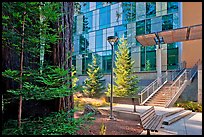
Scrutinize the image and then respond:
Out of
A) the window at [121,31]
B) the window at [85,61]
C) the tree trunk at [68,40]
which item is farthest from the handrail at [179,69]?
the tree trunk at [68,40]

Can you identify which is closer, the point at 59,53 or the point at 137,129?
the point at 59,53

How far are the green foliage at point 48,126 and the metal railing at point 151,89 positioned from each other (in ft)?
36.3

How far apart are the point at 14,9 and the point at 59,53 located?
143 centimetres

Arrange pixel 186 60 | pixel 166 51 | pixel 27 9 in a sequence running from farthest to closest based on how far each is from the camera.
Result: 1. pixel 166 51
2. pixel 186 60
3. pixel 27 9

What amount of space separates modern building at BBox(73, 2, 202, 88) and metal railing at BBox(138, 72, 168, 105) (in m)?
2.65

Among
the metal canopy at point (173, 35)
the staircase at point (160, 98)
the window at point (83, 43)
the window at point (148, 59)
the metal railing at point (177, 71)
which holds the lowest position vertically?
the staircase at point (160, 98)

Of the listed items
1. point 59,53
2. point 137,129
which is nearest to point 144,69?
point 137,129

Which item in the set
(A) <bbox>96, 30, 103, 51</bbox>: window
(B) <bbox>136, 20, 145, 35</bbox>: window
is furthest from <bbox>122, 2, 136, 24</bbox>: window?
(A) <bbox>96, 30, 103, 51</bbox>: window

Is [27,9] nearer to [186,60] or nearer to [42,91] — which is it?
[42,91]

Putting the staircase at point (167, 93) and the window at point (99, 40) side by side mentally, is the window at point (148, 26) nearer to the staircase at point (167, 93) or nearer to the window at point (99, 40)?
the window at point (99, 40)

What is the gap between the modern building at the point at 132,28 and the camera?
22328mm

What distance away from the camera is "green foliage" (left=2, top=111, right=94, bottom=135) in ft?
13.0

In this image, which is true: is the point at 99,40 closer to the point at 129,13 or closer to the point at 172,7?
the point at 129,13

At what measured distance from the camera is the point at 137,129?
7.35m
